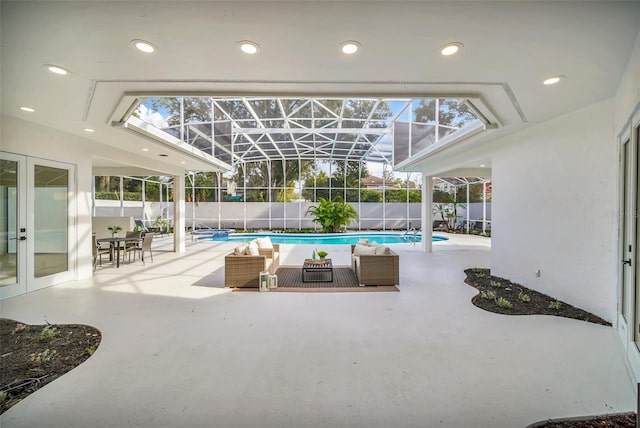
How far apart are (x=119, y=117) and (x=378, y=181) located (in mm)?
14545

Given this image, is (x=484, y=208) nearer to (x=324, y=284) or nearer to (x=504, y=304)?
(x=504, y=304)

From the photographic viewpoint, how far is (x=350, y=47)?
9.04ft

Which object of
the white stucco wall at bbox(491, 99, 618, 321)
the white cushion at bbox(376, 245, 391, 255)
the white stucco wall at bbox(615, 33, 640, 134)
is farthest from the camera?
the white cushion at bbox(376, 245, 391, 255)

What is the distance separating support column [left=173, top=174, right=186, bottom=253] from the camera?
9.80 metres

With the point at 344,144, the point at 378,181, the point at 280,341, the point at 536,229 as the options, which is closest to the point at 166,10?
the point at 280,341

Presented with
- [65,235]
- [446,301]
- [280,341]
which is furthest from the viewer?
[65,235]

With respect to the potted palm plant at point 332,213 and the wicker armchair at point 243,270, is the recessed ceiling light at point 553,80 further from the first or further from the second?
the potted palm plant at point 332,213

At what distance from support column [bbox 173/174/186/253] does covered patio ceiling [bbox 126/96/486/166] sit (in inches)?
65.3

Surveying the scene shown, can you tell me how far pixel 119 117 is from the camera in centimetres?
478

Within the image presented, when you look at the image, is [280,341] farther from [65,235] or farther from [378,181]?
[378,181]

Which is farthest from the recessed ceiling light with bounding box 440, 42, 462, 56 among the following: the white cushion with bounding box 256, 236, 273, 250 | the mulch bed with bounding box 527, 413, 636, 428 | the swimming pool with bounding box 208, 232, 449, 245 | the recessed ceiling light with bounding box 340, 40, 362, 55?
the swimming pool with bounding box 208, 232, 449, 245

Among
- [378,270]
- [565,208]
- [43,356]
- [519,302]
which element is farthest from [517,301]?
[43,356]

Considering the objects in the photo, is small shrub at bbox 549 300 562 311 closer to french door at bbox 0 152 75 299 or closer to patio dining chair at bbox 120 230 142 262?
french door at bbox 0 152 75 299

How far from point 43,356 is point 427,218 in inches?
390
